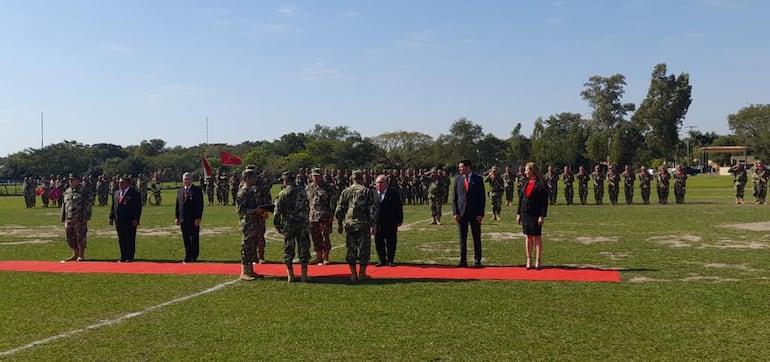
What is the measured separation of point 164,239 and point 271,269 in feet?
20.2

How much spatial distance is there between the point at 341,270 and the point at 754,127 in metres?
95.4

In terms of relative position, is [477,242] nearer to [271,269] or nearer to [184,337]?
[271,269]

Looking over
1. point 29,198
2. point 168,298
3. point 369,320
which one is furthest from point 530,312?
point 29,198

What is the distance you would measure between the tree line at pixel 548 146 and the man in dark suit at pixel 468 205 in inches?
2391

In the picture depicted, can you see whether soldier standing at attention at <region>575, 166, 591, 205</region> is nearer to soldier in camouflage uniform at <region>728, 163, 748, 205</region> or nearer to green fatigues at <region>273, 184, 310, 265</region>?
soldier in camouflage uniform at <region>728, 163, 748, 205</region>

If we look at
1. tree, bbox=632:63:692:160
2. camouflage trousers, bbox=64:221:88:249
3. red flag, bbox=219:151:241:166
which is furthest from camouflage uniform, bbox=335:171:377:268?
tree, bbox=632:63:692:160

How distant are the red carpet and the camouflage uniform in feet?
1.96

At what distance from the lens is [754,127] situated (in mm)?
89750

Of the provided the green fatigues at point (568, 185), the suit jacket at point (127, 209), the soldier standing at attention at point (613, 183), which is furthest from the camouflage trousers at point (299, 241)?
the soldier standing at attention at point (613, 183)

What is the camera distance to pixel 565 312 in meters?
7.04

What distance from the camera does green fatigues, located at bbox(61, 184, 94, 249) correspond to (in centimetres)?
1225

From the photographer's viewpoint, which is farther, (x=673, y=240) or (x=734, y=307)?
(x=673, y=240)

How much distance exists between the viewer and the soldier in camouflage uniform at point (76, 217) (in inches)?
481

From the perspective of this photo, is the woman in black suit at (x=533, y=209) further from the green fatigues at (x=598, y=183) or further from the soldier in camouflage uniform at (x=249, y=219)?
the green fatigues at (x=598, y=183)
